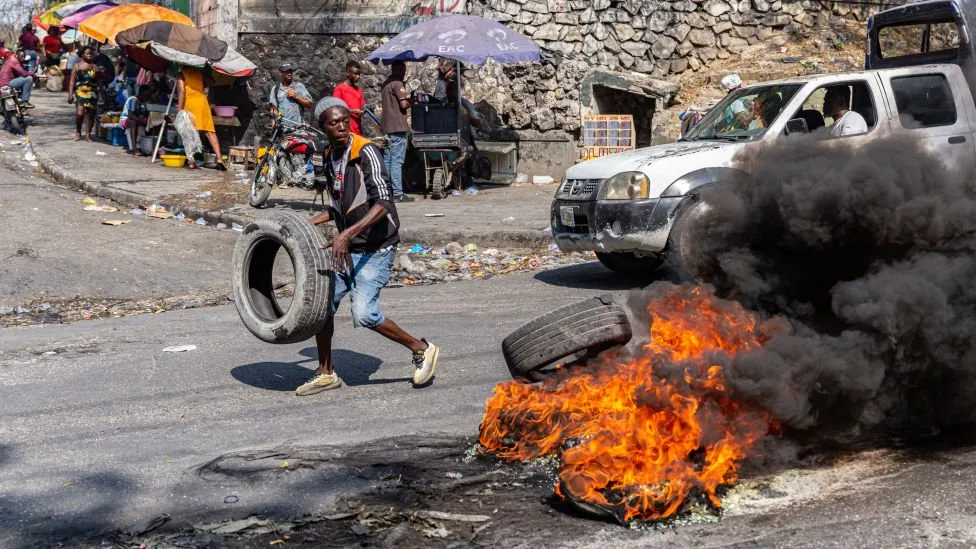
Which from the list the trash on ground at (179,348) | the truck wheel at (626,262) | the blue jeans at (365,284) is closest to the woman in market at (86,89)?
the truck wheel at (626,262)

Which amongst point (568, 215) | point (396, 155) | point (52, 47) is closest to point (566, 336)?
point (568, 215)

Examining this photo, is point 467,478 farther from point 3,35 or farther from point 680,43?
point 3,35

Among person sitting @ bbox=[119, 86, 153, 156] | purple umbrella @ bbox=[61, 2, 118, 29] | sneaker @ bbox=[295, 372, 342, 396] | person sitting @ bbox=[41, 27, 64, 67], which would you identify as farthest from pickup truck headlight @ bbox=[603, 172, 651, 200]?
person sitting @ bbox=[41, 27, 64, 67]

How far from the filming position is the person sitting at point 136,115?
773 inches

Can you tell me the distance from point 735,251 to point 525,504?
173 centimetres

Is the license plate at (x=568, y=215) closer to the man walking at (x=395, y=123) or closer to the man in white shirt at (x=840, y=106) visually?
the man in white shirt at (x=840, y=106)

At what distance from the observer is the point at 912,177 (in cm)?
509

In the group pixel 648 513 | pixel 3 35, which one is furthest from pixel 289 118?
pixel 3 35

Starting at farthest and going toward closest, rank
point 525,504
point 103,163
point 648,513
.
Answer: point 103,163 < point 525,504 < point 648,513

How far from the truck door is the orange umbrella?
12.7m

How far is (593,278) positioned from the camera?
10820 mm

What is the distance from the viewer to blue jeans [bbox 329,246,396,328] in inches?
255

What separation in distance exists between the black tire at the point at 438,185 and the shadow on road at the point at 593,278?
501 cm

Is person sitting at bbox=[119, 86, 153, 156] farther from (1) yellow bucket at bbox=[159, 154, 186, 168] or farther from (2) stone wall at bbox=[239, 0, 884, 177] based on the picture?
(2) stone wall at bbox=[239, 0, 884, 177]
